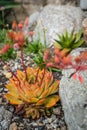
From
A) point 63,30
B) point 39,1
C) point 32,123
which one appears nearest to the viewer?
point 32,123

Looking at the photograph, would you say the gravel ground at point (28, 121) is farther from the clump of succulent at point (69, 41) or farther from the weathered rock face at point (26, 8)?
the weathered rock face at point (26, 8)

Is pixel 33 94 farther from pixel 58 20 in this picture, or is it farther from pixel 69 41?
pixel 58 20

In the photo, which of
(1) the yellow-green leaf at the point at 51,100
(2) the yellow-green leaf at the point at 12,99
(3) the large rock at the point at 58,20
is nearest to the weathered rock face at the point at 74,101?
(1) the yellow-green leaf at the point at 51,100

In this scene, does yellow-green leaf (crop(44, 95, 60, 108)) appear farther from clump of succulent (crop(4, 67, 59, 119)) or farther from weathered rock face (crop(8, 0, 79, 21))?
weathered rock face (crop(8, 0, 79, 21))

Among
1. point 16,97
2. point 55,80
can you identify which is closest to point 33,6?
point 55,80

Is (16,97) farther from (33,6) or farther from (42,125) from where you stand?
(33,6)
